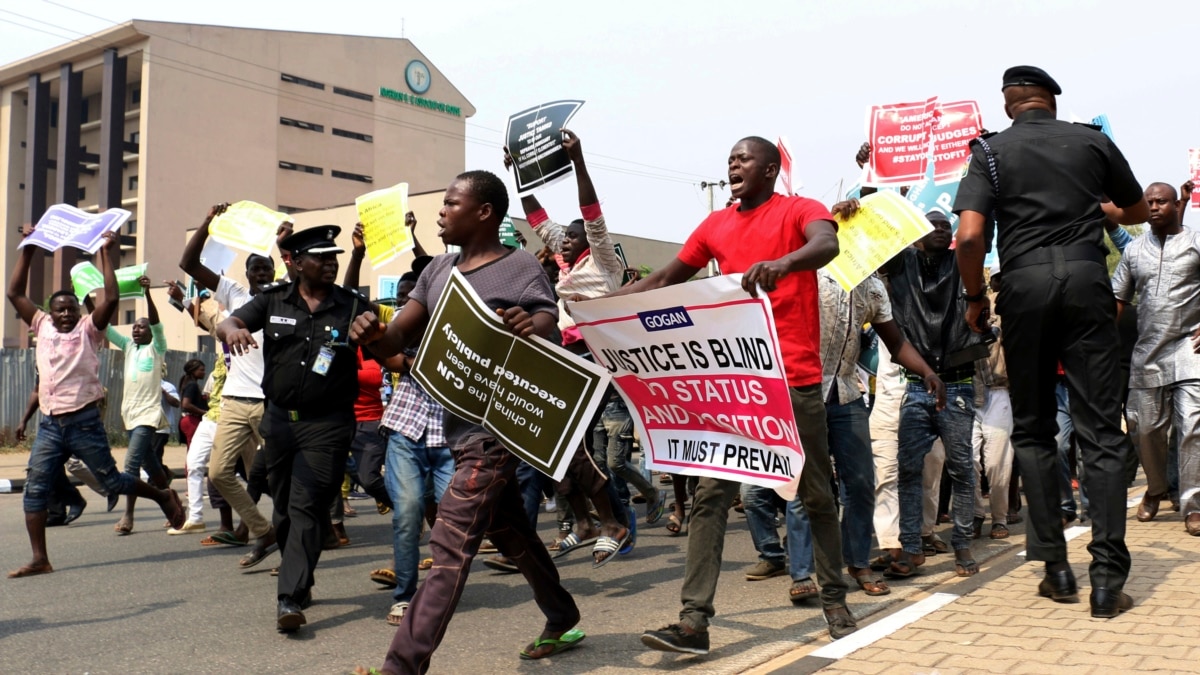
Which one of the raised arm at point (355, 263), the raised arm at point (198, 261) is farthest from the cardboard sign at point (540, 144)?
the raised arm at point (198, 261)

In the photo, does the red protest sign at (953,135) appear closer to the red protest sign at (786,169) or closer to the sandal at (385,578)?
the red protest sign at (786,169)

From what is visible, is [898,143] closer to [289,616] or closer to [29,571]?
[289,616]

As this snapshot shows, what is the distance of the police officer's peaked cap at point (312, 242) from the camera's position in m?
6.07

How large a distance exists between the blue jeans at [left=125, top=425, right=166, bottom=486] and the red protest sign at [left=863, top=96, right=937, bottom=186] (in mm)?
6744

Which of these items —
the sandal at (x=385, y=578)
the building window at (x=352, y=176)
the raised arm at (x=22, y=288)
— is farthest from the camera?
the building window at (x=352, y=176)

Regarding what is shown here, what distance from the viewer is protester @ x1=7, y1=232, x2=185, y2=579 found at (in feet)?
25.4

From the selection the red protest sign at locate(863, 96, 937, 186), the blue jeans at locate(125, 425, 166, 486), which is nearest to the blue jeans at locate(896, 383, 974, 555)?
the red protest sign at locate(863, 96, 937, 186)


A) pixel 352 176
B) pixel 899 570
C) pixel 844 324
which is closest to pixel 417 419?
pixel 844 324

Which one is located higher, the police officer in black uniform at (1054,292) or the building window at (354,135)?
the building window at (354,135)

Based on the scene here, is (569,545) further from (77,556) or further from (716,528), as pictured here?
(77,556)

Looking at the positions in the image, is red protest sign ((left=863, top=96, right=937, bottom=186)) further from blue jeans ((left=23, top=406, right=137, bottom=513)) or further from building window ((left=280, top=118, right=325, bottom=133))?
building window ((left=280, top=118, right=325, bottom=133))

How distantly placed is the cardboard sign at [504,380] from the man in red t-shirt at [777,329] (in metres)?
0.59

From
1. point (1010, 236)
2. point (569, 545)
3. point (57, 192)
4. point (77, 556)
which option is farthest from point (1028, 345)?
point (57, 192)

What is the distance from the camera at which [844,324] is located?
609 centimetres
